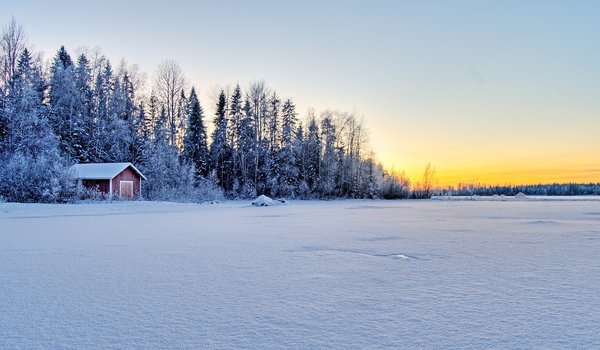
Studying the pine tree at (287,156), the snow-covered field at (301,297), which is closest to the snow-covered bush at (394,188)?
the pine tree at (287,156)

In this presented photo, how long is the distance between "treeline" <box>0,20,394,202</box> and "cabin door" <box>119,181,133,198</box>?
187 cm

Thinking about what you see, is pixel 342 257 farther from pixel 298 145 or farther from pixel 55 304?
pixel 298 145

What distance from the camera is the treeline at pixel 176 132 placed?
3095cm

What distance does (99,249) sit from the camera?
5.79m

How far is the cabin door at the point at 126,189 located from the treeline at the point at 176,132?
1.87m

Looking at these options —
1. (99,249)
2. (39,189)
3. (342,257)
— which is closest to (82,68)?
(39,189)

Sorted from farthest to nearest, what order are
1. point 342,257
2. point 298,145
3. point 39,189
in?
point 298,145 < point 39,189 < point 342,257

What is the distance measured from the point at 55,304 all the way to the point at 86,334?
860 mm

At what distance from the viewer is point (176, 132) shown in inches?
1626

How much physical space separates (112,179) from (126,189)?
1642mm

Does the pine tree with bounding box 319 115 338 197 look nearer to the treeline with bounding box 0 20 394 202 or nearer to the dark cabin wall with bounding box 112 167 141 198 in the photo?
the treeline with bounding box 0 20 394 202

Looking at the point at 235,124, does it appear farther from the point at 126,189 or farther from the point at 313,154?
the point at 126,189

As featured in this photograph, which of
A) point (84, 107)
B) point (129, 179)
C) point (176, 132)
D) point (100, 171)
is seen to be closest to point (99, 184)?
point (100, 171)

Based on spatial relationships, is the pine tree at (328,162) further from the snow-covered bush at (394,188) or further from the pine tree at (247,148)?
the pine tree at (247,148)
